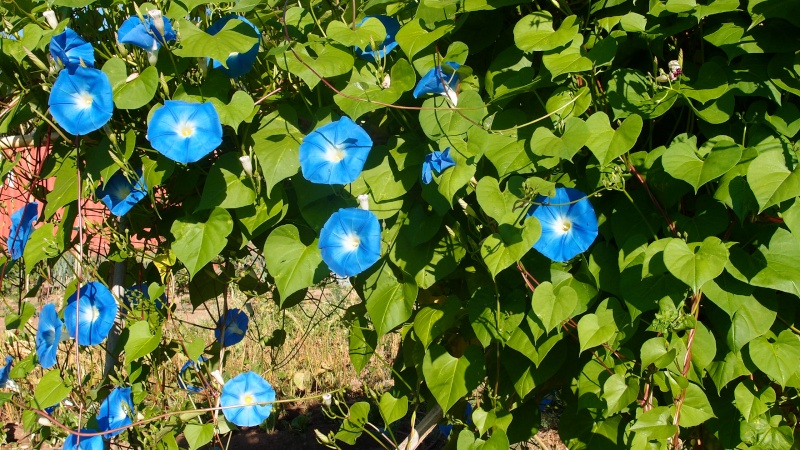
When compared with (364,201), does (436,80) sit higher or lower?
higher

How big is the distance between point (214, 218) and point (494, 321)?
68 cm

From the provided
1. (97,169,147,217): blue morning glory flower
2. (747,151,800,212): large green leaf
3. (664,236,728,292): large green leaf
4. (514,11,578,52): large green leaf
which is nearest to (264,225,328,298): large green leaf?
(97,169,147,217): blue morning glory flower

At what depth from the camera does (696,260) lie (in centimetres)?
134

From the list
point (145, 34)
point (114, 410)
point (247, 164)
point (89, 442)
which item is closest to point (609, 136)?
point (247, 164)

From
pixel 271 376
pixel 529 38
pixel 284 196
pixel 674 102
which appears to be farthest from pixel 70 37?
pixel 271 376

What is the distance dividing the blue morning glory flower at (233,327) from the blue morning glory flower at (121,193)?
49 centimetres

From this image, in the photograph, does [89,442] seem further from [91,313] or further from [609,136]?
[609,136]

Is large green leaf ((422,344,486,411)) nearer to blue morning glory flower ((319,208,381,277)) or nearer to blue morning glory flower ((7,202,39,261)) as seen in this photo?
blue morning glory flower ((319,208,381,277))

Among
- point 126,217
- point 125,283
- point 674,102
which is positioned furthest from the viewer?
point 125,283

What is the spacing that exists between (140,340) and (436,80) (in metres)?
1.01

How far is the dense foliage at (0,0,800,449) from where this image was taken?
1.42m

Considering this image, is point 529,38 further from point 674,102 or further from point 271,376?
point 271,376

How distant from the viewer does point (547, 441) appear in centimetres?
323

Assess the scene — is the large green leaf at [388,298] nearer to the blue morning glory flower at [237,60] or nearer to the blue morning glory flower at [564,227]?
the blue morning glory flower at [564,227]
